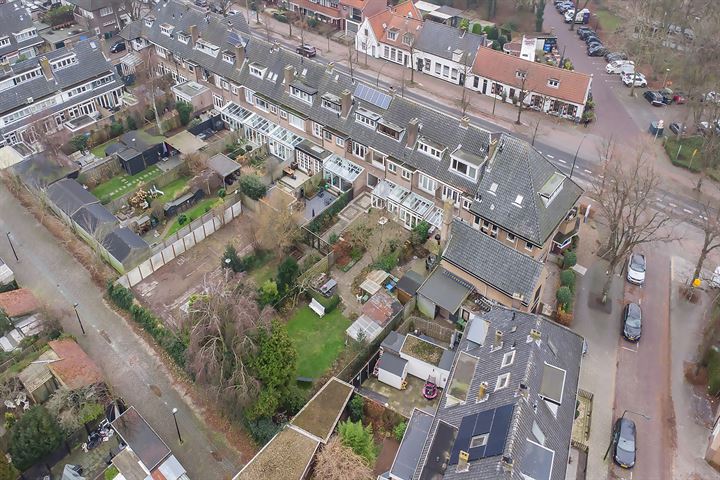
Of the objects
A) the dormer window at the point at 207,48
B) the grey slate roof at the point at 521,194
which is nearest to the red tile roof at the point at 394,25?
the dormer window at the point at 207,48

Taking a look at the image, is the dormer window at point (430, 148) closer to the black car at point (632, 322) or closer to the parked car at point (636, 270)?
the parked car at point (636, 270)

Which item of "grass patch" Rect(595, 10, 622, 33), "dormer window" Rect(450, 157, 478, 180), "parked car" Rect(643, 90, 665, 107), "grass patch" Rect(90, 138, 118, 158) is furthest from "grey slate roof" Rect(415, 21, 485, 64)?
"grass patch" Rect(90, 138, 118, 158)

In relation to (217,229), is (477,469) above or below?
above

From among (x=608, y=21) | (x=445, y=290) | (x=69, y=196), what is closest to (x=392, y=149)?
(x=445, y=290)

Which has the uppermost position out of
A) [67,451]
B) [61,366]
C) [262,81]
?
[262,81]

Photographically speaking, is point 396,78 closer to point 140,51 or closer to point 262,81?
point 262,81

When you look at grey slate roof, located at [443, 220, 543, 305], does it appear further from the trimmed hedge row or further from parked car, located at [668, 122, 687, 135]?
parked car, located at [668, 122, 687, 135]

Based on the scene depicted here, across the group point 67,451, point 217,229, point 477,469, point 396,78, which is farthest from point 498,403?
point 396,78
